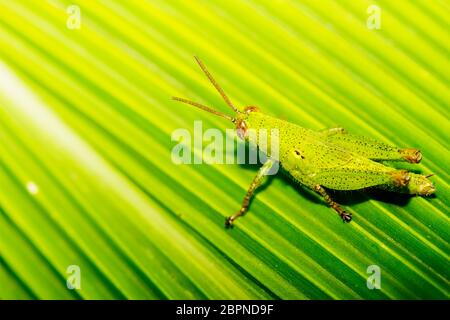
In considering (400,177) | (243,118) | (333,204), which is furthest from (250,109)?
(400,177)

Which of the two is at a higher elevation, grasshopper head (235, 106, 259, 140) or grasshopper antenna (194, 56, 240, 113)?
grasshopper antenna (194, 56, 240, 113)

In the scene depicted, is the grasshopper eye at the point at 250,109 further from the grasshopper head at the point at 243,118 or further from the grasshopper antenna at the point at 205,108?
the grasshopper antenna at the point at 205,108

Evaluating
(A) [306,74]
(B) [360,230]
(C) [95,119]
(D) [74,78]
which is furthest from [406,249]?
(D) [74,78]

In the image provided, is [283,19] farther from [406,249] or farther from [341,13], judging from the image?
[406,249]

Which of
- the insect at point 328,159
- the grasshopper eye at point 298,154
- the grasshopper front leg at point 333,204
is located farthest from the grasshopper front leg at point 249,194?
the grasshopper front leg at point 333,204

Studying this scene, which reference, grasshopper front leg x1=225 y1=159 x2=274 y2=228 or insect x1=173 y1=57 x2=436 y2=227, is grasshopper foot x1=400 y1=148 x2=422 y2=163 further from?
grasshopper front leg x1=225 y1=159 x2=274 y2=228

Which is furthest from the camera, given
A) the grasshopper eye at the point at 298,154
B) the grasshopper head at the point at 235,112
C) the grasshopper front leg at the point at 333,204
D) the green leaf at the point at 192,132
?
the grasshopper eye at the point at 298,154

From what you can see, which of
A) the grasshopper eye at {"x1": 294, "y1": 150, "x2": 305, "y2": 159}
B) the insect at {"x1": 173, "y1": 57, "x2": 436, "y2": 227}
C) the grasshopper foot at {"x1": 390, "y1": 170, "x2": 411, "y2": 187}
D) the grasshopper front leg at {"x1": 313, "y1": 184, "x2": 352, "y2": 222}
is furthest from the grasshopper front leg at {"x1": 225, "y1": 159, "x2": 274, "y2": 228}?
the grasshopper foot at {"x1": 390, "y1": 170, "x2": 411, "y2": 187}
